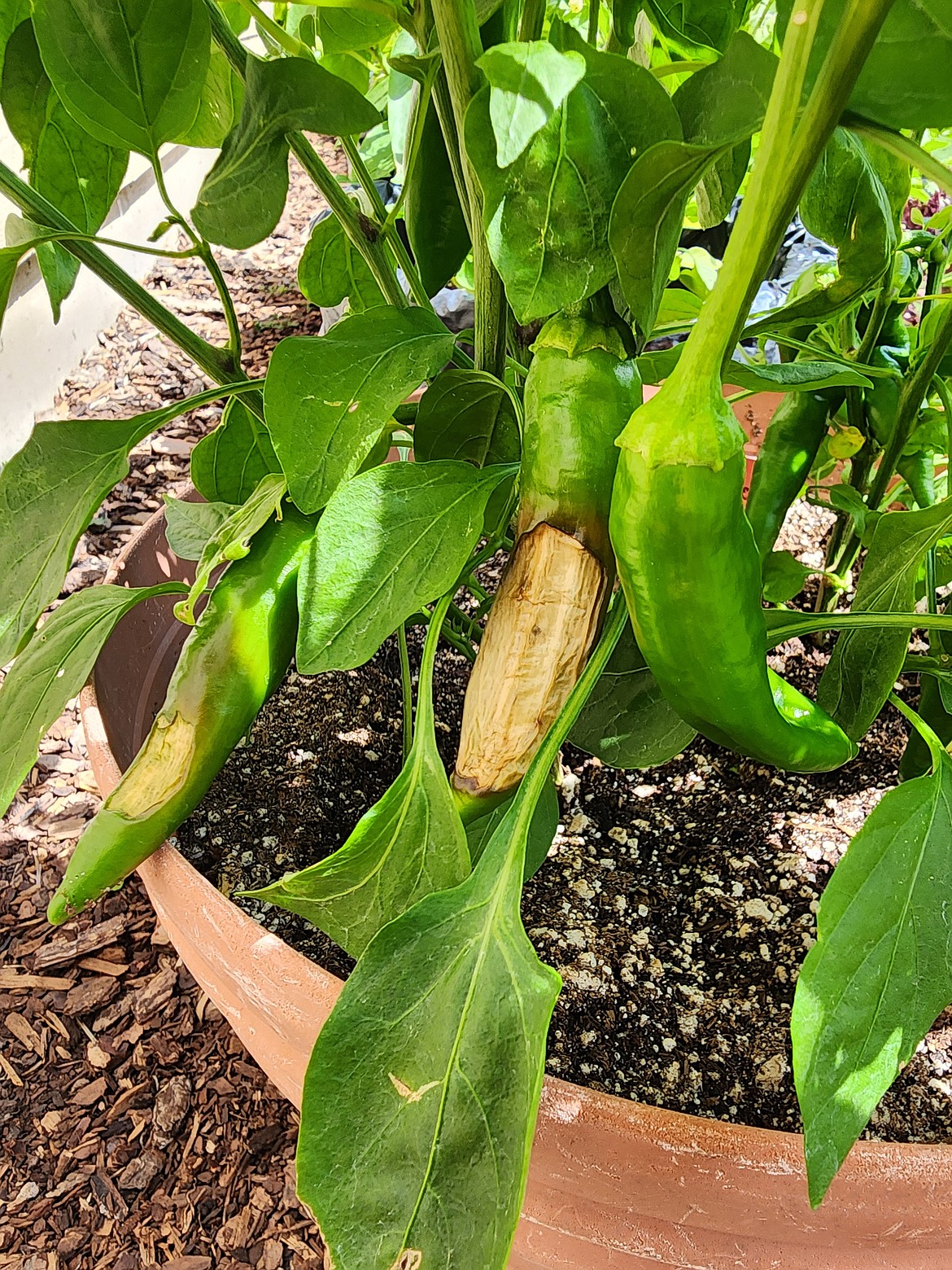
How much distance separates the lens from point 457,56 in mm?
426

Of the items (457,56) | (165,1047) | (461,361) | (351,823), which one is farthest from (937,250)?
(165,1047)

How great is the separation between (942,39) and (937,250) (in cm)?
47

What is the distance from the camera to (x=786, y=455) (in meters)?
0.90

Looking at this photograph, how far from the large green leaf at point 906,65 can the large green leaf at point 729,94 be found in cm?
2

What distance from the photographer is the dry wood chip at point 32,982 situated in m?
0.94

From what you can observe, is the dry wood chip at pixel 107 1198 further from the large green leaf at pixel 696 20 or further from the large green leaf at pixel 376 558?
the large green leaf at pixel 696 20

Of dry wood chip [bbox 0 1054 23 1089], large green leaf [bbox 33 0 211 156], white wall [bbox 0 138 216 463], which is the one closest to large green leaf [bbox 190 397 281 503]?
large green leaf [bbox 33 0 211 156]

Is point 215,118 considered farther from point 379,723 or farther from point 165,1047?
point 165,1047

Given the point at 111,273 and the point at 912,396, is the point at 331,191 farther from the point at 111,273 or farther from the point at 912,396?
the point at 912,396

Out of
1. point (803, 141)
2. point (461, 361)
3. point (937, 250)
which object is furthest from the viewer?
point (937, 250)

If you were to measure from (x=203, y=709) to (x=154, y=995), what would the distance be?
477mm

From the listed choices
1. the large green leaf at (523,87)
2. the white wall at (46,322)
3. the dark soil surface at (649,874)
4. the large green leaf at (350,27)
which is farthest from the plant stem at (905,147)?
the white wall at (46,322)

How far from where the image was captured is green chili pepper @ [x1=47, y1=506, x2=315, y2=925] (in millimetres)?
583

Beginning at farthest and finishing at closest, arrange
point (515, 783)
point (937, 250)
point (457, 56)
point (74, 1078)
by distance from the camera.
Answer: point (74, 1078) → point (937, 250) → point (515, 783) → point (457, 56)
